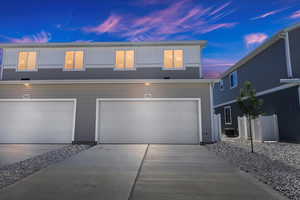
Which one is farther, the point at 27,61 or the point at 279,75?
the point at 27,61

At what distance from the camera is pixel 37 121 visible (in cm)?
937

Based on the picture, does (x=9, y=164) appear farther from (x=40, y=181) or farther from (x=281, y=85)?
(x=281, y=85)

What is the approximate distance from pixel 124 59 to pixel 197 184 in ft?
28.7

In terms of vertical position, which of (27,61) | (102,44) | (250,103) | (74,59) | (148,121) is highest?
(102,44)

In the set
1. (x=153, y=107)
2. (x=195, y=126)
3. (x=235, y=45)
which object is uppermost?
(x=235, y=45)

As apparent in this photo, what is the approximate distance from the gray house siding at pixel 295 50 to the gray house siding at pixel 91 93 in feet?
15.4

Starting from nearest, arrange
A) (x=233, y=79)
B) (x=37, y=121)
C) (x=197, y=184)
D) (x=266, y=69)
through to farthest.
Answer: (x=197, y=184) < (x=37, y=121) < (x=266, y=69) < (x=233, y=79)

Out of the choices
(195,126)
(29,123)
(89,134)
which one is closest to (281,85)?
(195,126)

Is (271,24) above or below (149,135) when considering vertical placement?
above

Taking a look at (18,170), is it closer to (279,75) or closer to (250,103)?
(250,103)

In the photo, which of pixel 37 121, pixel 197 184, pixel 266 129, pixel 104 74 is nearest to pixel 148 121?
pixel 104 74

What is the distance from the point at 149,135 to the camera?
9.18 m

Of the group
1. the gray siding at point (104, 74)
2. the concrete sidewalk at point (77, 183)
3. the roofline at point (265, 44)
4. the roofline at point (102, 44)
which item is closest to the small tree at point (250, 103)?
the gray siding at point (104, 74)

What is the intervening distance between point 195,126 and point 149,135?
8.25 ft
